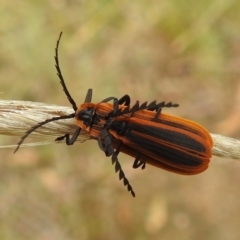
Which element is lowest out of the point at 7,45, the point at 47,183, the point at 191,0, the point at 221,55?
the point at 47,183

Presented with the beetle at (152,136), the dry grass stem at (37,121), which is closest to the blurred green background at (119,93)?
the beetle at (152,136)


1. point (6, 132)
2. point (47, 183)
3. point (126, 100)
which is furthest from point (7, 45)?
point (6, 132)

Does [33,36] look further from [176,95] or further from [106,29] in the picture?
[176,95]

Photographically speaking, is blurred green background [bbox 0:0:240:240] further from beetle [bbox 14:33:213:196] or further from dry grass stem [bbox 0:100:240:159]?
dry grass stem [bbox 0:100:240:159]

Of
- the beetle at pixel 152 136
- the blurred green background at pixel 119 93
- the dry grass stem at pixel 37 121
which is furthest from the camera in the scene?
the blurred green background at pixel 119 93

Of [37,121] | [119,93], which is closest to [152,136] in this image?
[37,121]

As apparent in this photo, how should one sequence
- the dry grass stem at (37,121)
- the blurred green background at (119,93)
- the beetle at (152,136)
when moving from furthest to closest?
1. the blurred green background at (119,93)
2. the beetle at (152,136)
3. the dry grass stem at (37,121)

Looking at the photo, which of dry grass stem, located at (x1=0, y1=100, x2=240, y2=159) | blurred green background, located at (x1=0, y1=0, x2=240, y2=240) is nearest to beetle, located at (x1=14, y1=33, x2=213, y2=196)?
dry grass stem, located at (x1=0, y1=100, x2=240, y2=159)

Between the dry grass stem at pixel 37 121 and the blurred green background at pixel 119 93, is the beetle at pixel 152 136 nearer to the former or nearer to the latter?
the dry grass stem at pixel 37 121
